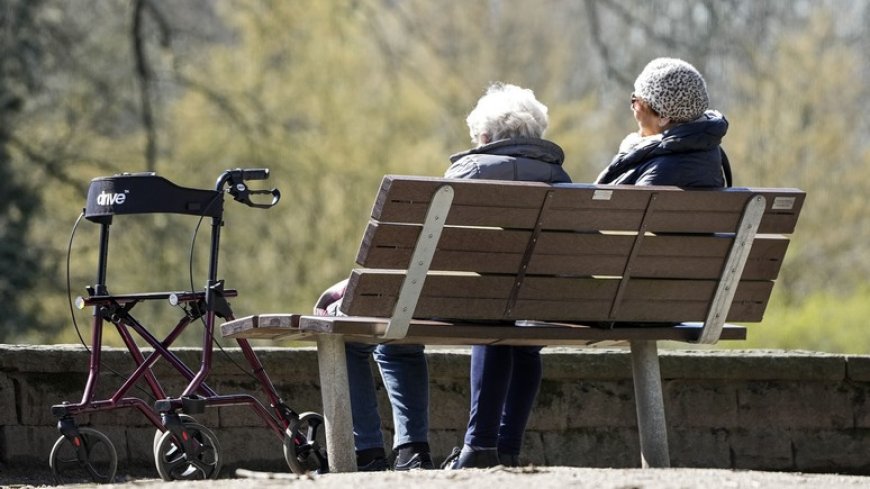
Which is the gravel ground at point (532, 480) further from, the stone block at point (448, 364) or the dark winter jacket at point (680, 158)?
the stone block at point (448, 364)

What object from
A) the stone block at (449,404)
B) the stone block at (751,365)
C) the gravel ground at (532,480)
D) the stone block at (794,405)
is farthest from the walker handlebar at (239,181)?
the stone block at (794,405)

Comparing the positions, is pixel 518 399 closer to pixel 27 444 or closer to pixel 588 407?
pixel 588 407

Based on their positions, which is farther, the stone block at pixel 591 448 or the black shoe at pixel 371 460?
the stone block at pixel 591 448

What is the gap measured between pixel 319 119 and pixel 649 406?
2024 centimetres

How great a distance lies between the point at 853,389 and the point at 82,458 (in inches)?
136

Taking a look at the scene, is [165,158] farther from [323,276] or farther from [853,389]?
[853,389]

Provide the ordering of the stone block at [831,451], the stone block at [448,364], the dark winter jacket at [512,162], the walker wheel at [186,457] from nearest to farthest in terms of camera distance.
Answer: the walker wheel at [186,457], the dark winter jacket at [512,162], the stone block at [448,364], the stone block at [831,451]

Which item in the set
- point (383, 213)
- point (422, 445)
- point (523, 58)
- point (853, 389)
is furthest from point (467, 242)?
point (523, 58)

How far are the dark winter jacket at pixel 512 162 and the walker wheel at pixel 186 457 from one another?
1.25 meters

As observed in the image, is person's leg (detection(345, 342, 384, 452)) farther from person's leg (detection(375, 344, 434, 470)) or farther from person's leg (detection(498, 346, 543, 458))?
person's leg (detection(498, 346, 543, 458))

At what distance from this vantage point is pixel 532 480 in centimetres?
480

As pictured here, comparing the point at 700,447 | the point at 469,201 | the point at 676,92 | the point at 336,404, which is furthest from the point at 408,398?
the point at 700,447

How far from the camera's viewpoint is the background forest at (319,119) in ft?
51.5

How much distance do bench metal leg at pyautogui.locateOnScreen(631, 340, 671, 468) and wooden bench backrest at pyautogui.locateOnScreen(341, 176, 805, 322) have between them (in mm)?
173
